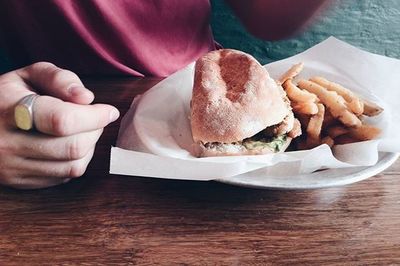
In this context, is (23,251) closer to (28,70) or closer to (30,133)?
(30,133)

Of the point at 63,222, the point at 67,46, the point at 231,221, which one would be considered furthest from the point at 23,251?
the point at 67,46

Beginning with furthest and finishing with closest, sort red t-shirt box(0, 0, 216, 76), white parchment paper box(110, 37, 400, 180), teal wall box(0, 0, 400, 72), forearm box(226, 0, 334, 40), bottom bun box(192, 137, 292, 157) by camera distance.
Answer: teal wall box(0, 0, 400, 72)
red t-shirt box(0, 0, 216, 76)
forearm box(226, 0, 334, 40)
bottom bun box(192, 137, 292, 157)
white parchment paper box(110, 37, 400, 180)

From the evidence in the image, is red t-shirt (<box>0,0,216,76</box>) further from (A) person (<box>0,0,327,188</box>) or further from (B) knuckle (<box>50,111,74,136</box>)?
(B) knuckle (<box>50,111,74,136</box>)

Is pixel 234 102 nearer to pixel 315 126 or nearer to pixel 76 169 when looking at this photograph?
pixel 315 126

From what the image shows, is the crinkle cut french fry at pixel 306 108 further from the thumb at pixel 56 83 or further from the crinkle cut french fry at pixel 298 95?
the thumb at pixel 56 83

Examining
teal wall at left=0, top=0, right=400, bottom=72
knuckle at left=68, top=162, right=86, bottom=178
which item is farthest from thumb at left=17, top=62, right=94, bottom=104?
teal wall at left=0, top=0, right=400, bottom=72

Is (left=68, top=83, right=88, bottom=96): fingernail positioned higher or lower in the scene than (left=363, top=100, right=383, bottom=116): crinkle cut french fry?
higher

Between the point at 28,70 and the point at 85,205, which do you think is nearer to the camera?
the point at 85,205
